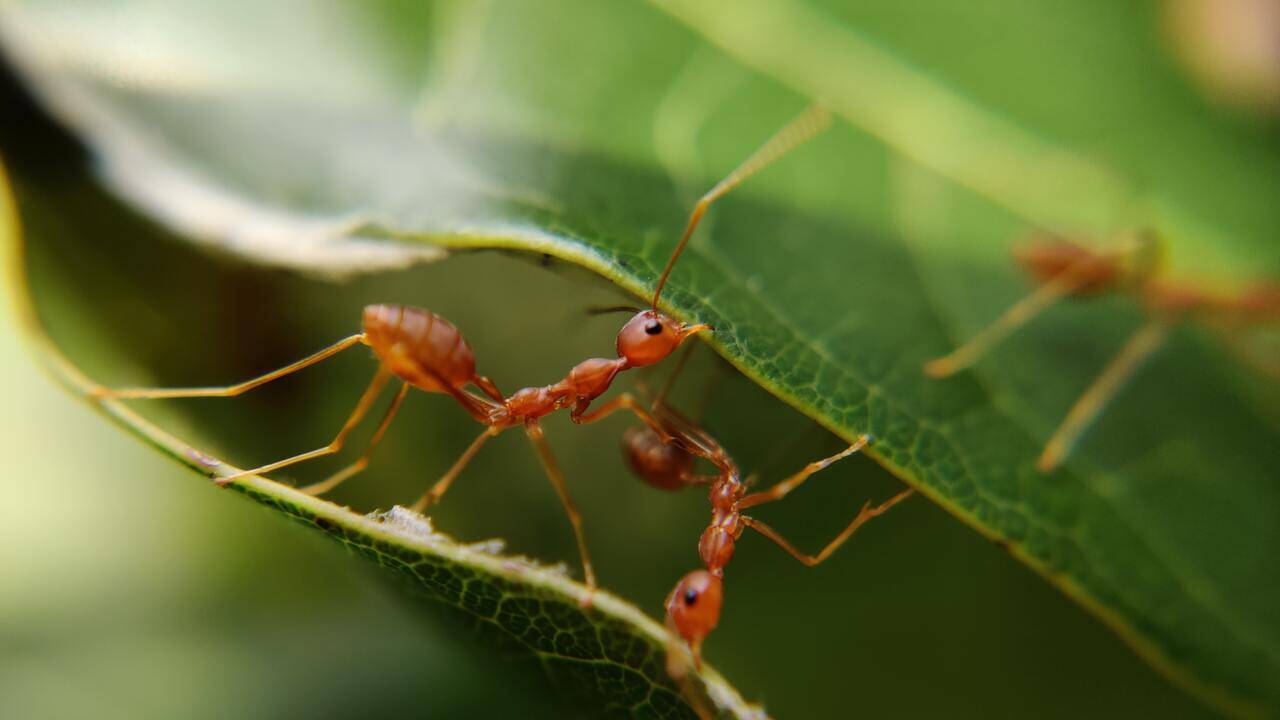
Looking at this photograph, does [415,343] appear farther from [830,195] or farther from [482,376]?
[830,195]

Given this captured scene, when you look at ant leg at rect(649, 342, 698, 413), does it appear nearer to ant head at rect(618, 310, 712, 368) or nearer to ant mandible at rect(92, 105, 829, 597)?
ant mandible at rect(92, 105, 829, 597)

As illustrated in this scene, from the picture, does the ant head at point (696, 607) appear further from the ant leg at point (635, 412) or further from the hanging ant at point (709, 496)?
the ant leg at point (635, 412)

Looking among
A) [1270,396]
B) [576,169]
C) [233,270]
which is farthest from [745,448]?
[1270,396]

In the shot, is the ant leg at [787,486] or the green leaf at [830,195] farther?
the ant leg at [787,486]

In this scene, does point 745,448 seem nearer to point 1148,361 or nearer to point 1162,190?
point 1148,361

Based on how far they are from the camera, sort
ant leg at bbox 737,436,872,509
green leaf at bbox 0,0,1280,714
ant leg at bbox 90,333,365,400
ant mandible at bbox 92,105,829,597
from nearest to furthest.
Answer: green leaf at bbox 0,0,1280,714 < ant mandible at bbox 92,105,829,597 < ant leg at bbox 90,333,365,400 < ant leg at bbox 737,436,872,509

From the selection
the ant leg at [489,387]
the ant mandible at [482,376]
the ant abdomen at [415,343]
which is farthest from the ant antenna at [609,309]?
the ant abdomen at [415,343]

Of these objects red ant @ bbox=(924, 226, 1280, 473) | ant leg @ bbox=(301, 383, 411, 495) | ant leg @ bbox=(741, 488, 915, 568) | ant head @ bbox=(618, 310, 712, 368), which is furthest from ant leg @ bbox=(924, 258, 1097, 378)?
ant leg @ bbox=(301, 383, 411, 495)

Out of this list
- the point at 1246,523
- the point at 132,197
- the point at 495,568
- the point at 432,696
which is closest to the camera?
the point at 495,568
